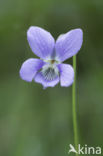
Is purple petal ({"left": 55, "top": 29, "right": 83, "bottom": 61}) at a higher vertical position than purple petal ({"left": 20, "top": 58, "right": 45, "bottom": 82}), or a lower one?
higher

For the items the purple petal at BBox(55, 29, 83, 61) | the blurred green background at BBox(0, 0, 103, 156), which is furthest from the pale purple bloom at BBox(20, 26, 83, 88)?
the blurred green background at BBox(0, 0, 103, 156)

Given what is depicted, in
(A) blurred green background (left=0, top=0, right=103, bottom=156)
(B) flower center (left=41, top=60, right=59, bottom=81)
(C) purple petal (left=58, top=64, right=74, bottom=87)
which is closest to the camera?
(C) purple petal (left=58, top=64, right=74, bottom=87)

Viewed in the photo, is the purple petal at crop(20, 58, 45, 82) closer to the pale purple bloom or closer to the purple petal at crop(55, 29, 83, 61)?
the pale purple bloom

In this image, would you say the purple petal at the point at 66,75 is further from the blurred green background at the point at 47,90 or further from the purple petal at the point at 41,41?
the blurred green background at the point at 47,90

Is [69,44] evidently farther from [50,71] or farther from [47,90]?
[47,90]

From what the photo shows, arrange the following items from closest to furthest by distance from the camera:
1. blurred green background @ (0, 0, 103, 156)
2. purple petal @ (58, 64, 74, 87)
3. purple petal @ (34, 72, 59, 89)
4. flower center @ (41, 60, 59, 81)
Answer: purple petal @ (58, 64, 74, 87) < purple petal @ (34, 72, 59, 89) < flower center @ (41, 60, 59, 81) < blurred green background @ (0, 0, 103, 156)

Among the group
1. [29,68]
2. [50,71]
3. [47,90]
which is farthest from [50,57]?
[47,90]

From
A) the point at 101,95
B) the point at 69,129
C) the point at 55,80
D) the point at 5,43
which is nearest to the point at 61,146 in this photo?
the point at 69,129

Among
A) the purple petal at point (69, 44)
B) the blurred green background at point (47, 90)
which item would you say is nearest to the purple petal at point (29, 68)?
the purple petal at point (69, 44)
